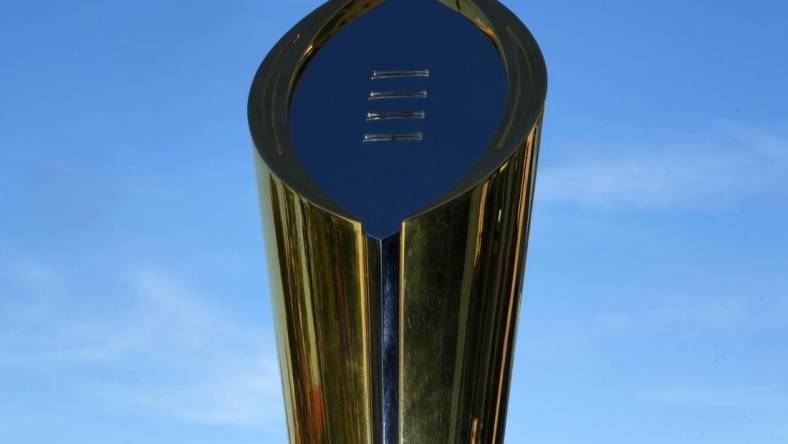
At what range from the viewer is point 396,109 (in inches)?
275

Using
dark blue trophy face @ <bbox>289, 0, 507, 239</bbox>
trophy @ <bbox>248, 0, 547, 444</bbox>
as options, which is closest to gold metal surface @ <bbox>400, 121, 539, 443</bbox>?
trophy @ <bbox>248, 0, 547, 444</bbox>

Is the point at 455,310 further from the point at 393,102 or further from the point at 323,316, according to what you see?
the point at 393,102

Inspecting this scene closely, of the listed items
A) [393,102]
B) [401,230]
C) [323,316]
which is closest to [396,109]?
[393,102]

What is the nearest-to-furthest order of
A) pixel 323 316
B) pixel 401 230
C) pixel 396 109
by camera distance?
1. pixel 401 230
2. pixel 323 316
3. pixel 396 109

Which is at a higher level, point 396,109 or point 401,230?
point 396,109

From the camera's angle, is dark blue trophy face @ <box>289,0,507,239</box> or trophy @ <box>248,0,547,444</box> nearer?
trophy @ <box>248,0,547,444</box>

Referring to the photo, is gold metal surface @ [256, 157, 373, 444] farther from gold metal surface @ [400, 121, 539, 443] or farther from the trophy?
gold metal surface @ [400, 121, 539, 443]

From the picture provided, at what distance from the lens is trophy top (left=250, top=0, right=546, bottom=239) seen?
21.4 feet

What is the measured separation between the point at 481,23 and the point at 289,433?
251cm

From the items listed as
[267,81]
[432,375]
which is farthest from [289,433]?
[267,81]

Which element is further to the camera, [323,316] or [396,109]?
[396,109]

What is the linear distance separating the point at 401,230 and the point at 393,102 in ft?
3.66

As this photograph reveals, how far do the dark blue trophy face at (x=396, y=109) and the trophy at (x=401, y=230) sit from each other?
0.01 m

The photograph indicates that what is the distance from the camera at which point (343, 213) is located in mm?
6195
